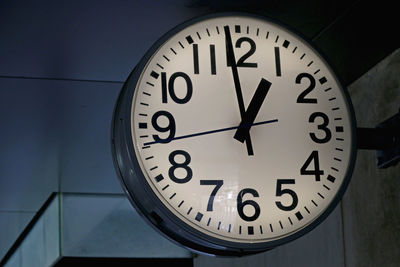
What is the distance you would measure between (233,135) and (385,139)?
0.48 metres

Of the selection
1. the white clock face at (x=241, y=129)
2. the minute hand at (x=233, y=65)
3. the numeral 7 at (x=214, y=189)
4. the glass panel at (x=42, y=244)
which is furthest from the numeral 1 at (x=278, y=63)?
the glass panel at (x=42, y=244)

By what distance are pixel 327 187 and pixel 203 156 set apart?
35 cm

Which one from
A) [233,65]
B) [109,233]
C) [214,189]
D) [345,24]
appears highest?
[345,24]

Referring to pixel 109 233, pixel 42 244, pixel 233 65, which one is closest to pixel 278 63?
pixel 233 65

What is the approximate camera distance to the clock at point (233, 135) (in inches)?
74.2

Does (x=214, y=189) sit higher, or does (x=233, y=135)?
(x=233, y=135)

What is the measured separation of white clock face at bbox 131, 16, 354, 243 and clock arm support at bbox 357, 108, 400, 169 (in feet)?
0.31

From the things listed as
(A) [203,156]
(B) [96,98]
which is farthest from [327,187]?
(B) [96,98]

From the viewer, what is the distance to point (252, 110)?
204cm

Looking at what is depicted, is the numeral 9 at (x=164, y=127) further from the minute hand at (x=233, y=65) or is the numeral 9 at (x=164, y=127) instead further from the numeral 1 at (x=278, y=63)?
the numeral 1 at (x=278, y=63)

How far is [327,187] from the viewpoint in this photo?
1.96 meters

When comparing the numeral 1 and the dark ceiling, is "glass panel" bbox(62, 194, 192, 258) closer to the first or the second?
the dark ceiling

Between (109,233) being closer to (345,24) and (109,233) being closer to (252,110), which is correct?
(345,24)

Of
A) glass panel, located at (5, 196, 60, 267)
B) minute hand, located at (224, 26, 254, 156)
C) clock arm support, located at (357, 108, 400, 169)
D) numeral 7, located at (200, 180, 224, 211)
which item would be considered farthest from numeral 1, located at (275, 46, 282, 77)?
glass panel, located at (5, 196, 60, 267)
